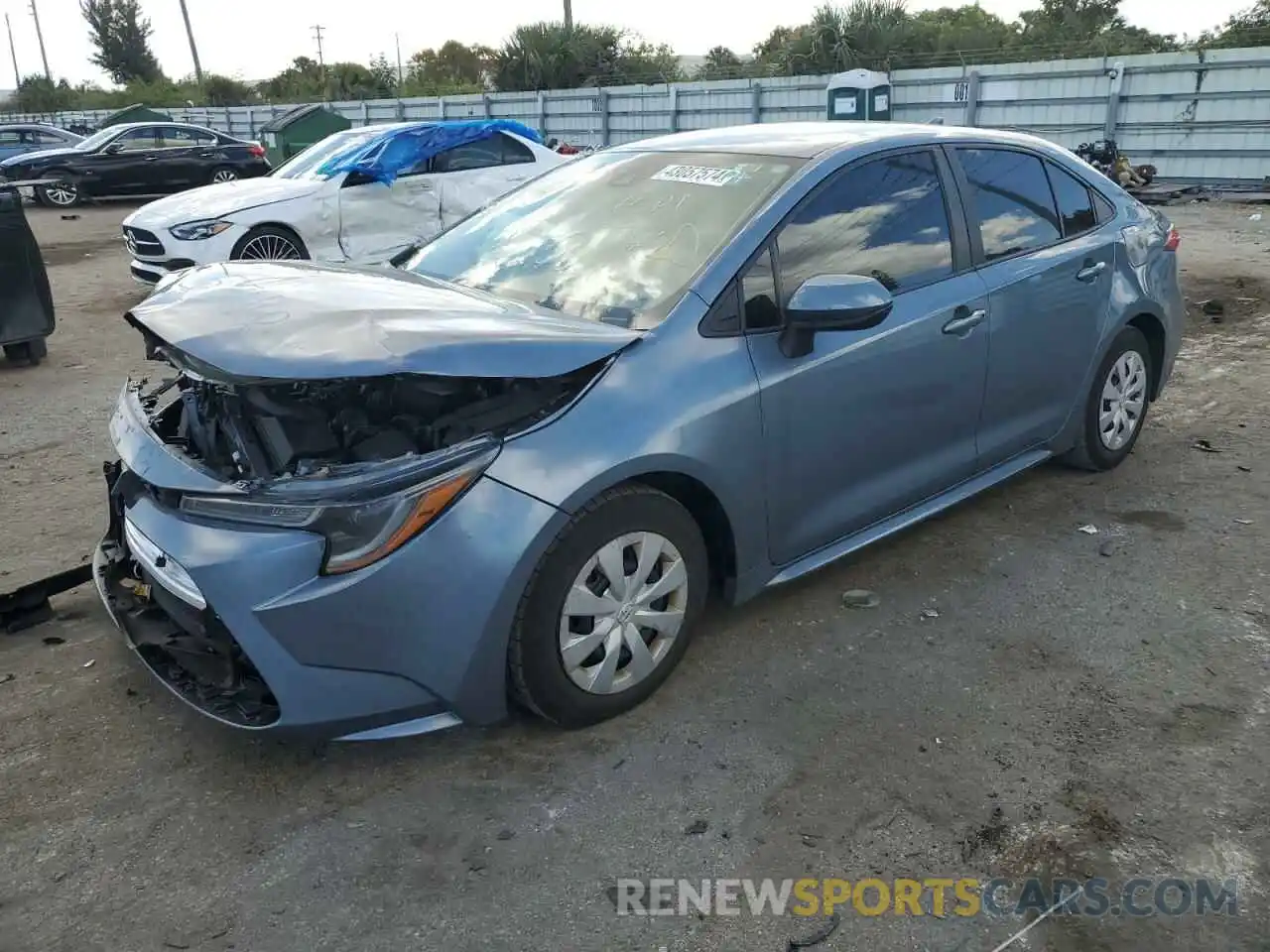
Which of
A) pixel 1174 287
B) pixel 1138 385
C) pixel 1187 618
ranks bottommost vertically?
pixel 1187 618

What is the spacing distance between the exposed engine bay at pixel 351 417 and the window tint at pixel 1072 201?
262 cm

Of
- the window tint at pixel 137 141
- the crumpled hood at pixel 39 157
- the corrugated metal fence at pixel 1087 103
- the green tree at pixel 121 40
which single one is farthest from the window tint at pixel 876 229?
the green tree at pixel 121 40

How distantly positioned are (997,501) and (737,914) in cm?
293

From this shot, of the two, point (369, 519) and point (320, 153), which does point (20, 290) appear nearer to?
point (320, 153)

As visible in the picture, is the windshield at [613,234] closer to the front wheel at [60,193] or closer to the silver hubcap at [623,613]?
the silver hubcap at [623,613]

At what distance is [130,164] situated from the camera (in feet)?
63.3

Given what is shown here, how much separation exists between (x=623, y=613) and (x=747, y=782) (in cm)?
58

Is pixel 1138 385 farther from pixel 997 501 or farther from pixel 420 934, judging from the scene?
pixel 420 934

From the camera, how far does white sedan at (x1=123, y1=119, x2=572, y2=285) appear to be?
9.31m

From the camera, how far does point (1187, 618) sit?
3.66 metres

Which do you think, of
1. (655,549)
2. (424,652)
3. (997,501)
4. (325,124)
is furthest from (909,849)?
(325,124)

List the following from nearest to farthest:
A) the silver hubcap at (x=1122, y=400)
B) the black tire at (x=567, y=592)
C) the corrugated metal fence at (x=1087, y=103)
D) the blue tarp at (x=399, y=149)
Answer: the black tire at (x=567, y=592) → the silver hubcap at (x=1122, y=400) → the blue tarp at (x=399, y=149) → the corrugated metal fence at (x=1087, y=103)

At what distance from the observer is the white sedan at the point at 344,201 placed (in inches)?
367

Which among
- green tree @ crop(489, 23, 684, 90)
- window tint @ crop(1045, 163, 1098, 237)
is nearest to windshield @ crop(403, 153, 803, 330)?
window tint @ crop(1045, 163, 1098, 237)
